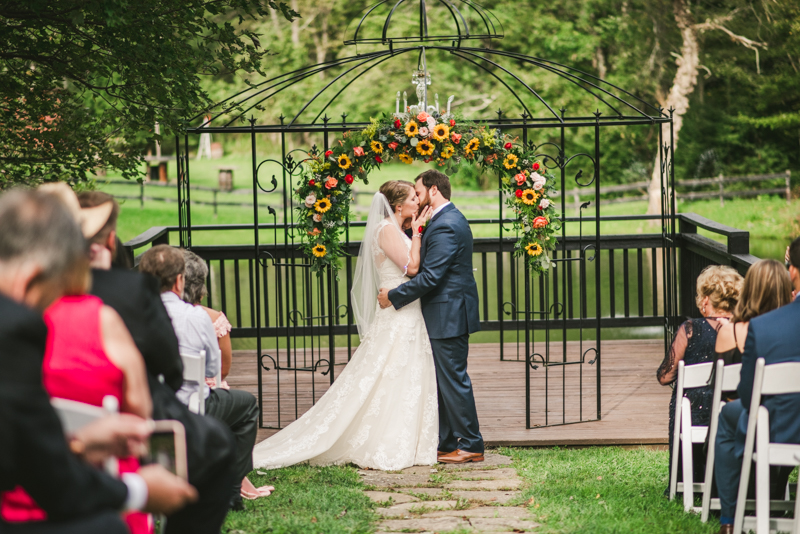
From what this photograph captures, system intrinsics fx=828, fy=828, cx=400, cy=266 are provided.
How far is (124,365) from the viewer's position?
7.25ft

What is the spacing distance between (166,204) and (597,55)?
1218 centimetres

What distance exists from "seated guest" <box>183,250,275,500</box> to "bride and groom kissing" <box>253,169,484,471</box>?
551 millimetres

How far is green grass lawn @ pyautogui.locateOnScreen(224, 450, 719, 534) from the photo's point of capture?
3633 mm

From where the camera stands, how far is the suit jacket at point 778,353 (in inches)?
125

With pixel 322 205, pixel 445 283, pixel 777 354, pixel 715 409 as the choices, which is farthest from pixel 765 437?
pixel 322 205

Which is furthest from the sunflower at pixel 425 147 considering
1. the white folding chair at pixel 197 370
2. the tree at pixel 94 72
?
the white folding chair at pixel 197 370

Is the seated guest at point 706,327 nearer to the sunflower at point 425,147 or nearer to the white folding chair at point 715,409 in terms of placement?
the white folding chair at point 715,409

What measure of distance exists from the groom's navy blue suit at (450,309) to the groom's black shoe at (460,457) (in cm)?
3

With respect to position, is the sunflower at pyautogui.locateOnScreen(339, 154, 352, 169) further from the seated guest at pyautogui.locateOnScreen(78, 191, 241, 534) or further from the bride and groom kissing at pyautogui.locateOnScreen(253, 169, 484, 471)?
the seated guest at pyautogui.locateOnScreen(78, 191, 241, 534)

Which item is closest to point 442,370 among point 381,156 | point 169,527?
point 381,156

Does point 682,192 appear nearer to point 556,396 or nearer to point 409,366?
point 556,396

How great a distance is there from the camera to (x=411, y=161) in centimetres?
511

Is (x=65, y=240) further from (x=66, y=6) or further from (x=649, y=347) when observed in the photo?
(x=649, y=347)

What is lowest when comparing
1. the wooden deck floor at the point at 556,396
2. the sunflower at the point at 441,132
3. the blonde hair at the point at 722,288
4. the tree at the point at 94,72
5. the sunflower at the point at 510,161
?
the wooden deck floor at the point at 556,396
